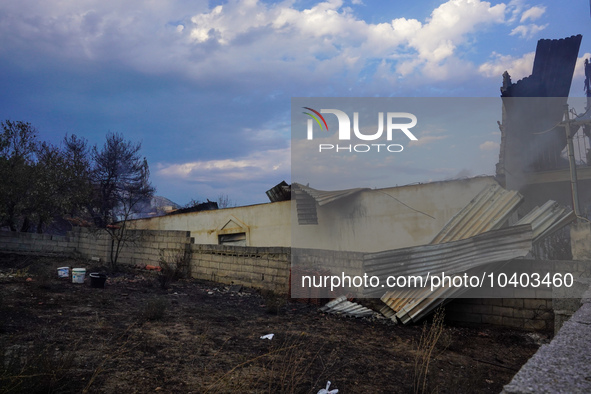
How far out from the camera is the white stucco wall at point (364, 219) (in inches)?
398

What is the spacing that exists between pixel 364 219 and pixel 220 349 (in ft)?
26.7

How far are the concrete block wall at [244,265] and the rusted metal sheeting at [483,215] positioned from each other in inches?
129

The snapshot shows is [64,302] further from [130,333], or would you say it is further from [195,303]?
[130,333]

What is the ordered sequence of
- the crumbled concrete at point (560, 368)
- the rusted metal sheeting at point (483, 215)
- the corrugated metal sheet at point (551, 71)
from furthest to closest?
the corrugated metal sheet at point (551, 71) → the rusted metal sheeting at point (483, 215) → the crumbled concrete at point (560, 368)

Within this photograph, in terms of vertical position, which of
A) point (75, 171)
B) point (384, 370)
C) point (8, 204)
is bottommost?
point (384, 370)

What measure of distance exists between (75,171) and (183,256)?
6712 millimetres

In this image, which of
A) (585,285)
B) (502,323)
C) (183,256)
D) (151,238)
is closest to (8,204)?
(151,238)

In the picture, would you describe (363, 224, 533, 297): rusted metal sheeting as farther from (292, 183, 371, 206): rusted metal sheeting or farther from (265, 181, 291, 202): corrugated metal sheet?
(265, 181, 291, 202): corrugated metal sheet

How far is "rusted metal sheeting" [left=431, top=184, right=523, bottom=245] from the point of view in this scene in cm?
655

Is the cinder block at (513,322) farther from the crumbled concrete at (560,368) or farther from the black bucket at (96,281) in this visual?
the black bucket at (96,281)

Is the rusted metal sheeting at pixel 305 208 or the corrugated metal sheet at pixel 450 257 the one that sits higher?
the rusted metal sheeting at pixel 305 208

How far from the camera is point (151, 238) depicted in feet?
40.6

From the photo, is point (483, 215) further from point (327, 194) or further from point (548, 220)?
point (327, 194)

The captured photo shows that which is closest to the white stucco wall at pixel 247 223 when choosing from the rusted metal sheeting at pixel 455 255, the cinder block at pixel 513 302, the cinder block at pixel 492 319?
the rusted metal sheeting at pixel 455 255
